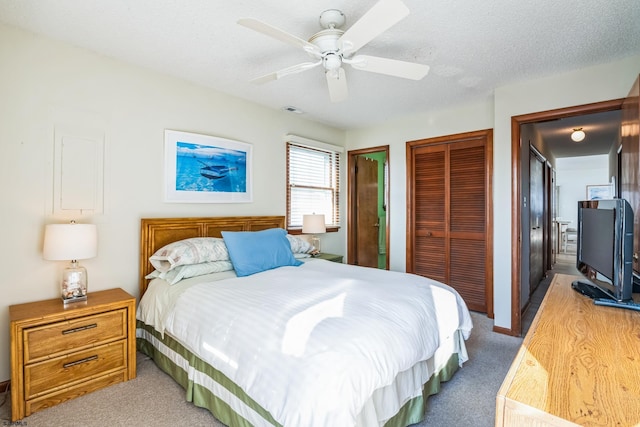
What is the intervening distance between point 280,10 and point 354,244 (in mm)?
3610

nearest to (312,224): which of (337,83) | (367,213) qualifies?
(367,213)

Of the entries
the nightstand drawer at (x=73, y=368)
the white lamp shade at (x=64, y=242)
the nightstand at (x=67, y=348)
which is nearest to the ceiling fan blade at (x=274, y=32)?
the white lamp shade at (x=64, y=242)

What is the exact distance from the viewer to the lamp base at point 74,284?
2.20 meters

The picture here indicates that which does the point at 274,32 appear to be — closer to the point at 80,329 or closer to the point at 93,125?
the point at 93,125

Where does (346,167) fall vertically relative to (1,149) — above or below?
above

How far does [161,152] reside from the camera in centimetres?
288

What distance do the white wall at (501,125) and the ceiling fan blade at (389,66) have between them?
5.56ft

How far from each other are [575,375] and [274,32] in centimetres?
190

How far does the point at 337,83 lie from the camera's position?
7.43 ft

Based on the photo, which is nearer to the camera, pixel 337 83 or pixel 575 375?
pixel 575 375

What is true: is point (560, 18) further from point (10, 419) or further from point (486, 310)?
point (10, 419)

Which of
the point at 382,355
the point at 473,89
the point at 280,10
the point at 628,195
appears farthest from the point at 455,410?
the point at 473,89

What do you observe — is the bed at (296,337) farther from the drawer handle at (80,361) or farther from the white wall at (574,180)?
the white wall at (574,180)

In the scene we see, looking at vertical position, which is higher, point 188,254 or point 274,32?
point 274,32
